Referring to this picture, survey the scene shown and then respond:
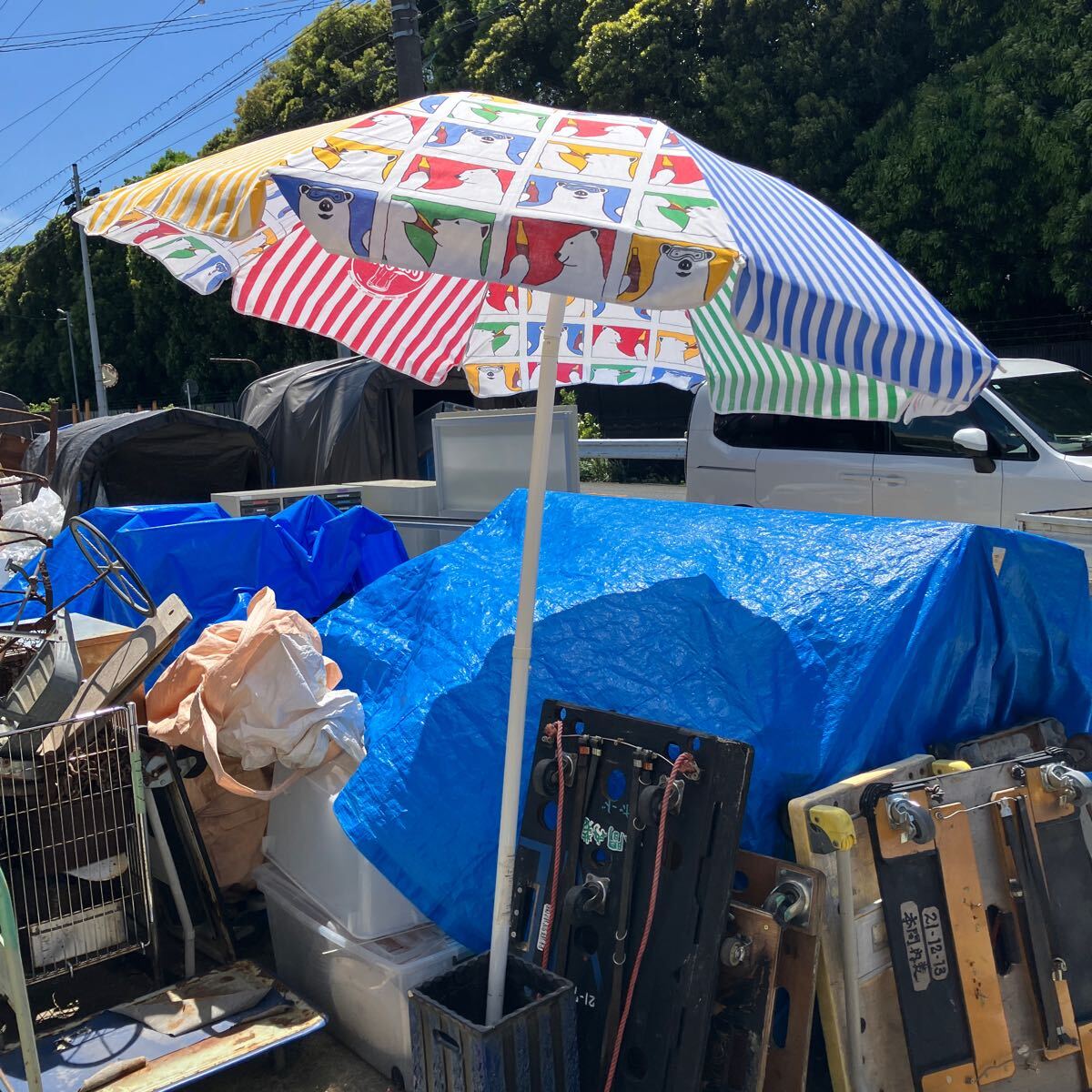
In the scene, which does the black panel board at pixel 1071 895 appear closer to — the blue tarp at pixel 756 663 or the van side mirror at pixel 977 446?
the blue tarp at pixel 756 663

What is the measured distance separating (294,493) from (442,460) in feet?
3.29

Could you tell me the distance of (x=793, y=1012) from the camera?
2.45 metres

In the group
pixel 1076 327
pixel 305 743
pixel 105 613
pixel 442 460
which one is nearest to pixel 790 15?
pixel 1076 327

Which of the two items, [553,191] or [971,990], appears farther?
[971,990]

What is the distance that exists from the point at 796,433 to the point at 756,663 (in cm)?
527

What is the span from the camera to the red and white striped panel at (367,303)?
390cm

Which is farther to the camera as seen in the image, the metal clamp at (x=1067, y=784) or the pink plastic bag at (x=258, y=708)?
the pink plastic bag at (x=258, y=708)

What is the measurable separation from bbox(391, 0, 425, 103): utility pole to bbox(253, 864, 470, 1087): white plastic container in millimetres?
6727

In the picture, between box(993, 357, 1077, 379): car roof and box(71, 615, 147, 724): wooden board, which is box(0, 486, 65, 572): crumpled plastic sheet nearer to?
box(71, 615, 147, 724): wooden board

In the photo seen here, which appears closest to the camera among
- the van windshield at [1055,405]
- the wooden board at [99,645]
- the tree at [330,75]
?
the wooden board at [99,645]

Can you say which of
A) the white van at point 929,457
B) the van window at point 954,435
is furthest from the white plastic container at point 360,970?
the van window at point 954,435

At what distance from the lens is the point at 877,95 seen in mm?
15031

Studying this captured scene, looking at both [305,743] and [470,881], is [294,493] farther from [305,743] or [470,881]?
[470,881]

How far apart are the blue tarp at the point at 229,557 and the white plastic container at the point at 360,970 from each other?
1566 millimetres
